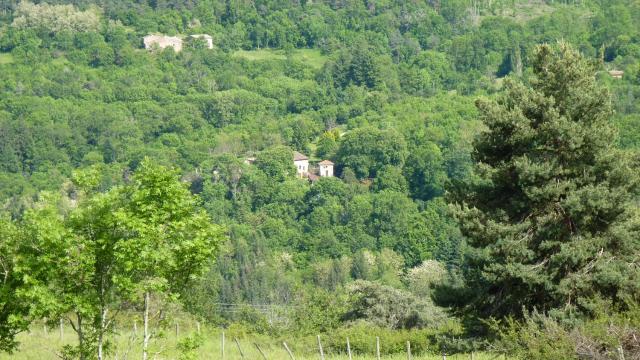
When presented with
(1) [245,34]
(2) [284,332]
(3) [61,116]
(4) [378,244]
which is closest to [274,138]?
(3) [61,116]

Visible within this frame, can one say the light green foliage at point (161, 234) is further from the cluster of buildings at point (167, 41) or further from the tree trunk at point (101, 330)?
the cluster of buildings at point (167, 41)

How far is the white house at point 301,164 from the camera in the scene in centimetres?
11738

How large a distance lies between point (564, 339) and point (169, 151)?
11028cm

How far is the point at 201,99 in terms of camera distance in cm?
14162

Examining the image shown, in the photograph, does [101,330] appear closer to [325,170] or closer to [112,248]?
[112,248]

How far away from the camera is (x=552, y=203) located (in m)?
20.7

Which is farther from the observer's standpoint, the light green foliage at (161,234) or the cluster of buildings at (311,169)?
the cluster of buildings at (311,169)

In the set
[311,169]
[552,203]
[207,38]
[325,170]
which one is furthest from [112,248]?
[207,38]

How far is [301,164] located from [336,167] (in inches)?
128

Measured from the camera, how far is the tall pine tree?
20.0 m

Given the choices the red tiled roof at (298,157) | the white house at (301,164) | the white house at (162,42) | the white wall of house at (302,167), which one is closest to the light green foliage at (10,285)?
the white house at (301,164)

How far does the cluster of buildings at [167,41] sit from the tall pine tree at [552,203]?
13878 cm

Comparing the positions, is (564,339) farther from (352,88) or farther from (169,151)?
(352,88)

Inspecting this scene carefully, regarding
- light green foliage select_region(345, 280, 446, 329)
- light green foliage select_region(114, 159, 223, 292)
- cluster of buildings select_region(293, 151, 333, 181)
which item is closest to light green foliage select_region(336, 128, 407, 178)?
cluster of buildings select_region(293, 151, 333, 181)
